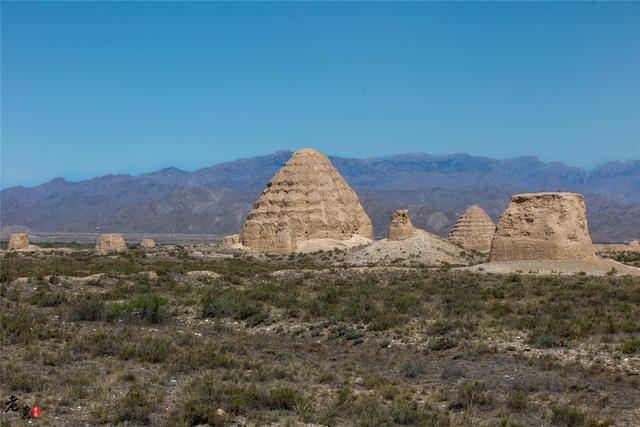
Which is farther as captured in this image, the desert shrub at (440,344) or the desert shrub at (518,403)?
the desert shrub at (440,344)

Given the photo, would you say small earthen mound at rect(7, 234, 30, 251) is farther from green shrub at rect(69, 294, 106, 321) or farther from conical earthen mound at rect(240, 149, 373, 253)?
green shrub at rect(69, 294, 106, 321)

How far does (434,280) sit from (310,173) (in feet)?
92.7

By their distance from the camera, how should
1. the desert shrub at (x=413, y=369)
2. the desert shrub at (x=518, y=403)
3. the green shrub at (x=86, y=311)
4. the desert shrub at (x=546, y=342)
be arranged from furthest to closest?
the green shrub at (x=86, y=311) → the desert shrub at (x=546, y=342) → the desert shrub at (x=413, y=369) → the desert shrub at (x=518, y=403)

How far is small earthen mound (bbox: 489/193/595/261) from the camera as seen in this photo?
26753 millimetres

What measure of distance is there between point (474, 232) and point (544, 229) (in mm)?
23884

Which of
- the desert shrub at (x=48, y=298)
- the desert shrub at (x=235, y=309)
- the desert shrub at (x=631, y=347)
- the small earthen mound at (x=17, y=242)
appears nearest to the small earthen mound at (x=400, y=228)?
the desert shrub at (x=235, y=309)

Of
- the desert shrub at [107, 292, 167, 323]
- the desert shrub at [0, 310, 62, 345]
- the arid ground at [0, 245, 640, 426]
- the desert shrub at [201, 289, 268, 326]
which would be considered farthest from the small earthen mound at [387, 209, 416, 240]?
the desert shrub at [0, 310, 62, 345]

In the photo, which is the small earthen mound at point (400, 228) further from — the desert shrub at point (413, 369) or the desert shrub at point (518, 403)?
the desert shrub at point (518, 403)

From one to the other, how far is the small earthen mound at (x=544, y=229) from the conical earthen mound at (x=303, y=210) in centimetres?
1924

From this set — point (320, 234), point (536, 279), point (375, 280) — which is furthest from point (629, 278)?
point (320, 234)

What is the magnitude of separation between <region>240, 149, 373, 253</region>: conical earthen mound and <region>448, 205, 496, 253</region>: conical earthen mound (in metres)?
6.89

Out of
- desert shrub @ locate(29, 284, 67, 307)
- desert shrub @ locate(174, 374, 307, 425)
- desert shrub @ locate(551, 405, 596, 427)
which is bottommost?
desert shrub @ locate(551, 405, 596, 427)

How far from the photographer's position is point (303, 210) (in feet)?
160

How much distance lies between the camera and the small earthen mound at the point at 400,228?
4109 cm
